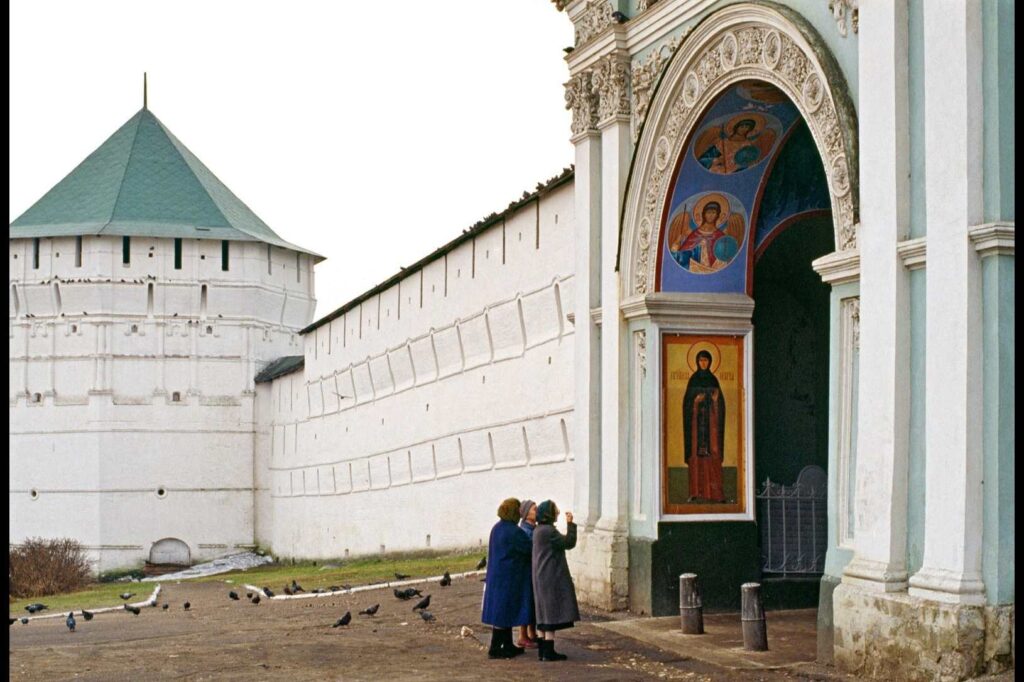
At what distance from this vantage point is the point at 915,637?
9.04 meters

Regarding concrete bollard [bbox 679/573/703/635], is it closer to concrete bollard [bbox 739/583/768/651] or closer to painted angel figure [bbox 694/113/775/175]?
concrete bollard [bbox 739/583/768/651]

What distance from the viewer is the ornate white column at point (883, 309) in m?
9.60

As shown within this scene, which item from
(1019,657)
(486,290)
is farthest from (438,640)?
(486,290)

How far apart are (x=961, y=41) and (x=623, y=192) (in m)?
5.33

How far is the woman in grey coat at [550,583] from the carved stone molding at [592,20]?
5.20 m

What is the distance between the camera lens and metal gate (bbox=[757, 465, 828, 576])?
13945 mm

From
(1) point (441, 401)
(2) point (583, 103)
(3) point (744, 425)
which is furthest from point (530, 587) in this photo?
(1) point (441, 401)

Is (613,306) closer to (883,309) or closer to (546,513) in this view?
(546,513)

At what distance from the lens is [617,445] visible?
46.0ft

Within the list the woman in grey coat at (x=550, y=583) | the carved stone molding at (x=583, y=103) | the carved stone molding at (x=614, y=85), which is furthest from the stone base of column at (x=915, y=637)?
the carved stone molding at (x=583, y=103)

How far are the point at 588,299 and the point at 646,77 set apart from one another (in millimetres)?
2225

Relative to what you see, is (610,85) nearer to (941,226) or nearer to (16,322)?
(941,226)

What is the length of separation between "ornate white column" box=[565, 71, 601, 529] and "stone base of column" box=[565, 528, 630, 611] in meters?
0.29

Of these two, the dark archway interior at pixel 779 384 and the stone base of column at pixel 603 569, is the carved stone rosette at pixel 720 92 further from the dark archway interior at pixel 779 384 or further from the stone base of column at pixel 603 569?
the stone base of column at pixel 603 569
